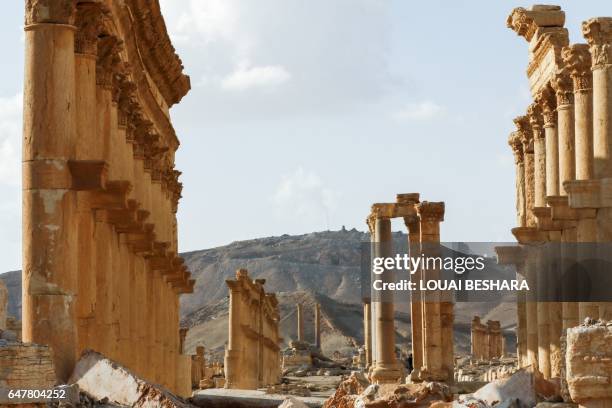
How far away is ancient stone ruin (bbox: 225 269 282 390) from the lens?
53.8 metres

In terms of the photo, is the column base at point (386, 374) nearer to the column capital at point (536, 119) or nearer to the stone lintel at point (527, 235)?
the stone lintel at point (527, 235)

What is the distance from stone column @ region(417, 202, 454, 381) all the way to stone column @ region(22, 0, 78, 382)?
2233 centimetres

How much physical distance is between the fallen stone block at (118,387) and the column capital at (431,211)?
80.6 ft

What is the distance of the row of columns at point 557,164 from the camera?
1009 inches

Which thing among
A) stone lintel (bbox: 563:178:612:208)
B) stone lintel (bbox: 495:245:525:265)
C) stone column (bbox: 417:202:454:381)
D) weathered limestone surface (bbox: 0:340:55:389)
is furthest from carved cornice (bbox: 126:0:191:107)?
weathered limestone surface (bbox: 0:340:55:389)

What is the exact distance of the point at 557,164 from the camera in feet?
103

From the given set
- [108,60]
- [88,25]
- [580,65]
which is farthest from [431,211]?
[88,25]

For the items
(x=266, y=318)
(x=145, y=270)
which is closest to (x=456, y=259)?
(x=145, y=270)

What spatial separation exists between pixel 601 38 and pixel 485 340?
2161 inches

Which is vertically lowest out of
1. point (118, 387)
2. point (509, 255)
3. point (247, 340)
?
point (118, 387)

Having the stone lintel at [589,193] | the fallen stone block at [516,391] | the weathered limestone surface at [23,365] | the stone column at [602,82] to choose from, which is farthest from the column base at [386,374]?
the weathered limestone surface at [23,365]

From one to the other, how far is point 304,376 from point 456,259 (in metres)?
33.9

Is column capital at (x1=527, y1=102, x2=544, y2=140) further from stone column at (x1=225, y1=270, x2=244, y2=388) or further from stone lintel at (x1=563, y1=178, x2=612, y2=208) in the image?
stone column at (x1=225, y1=270, x2=244, y2=388)

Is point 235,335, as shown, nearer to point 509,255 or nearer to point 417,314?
point 417,314
